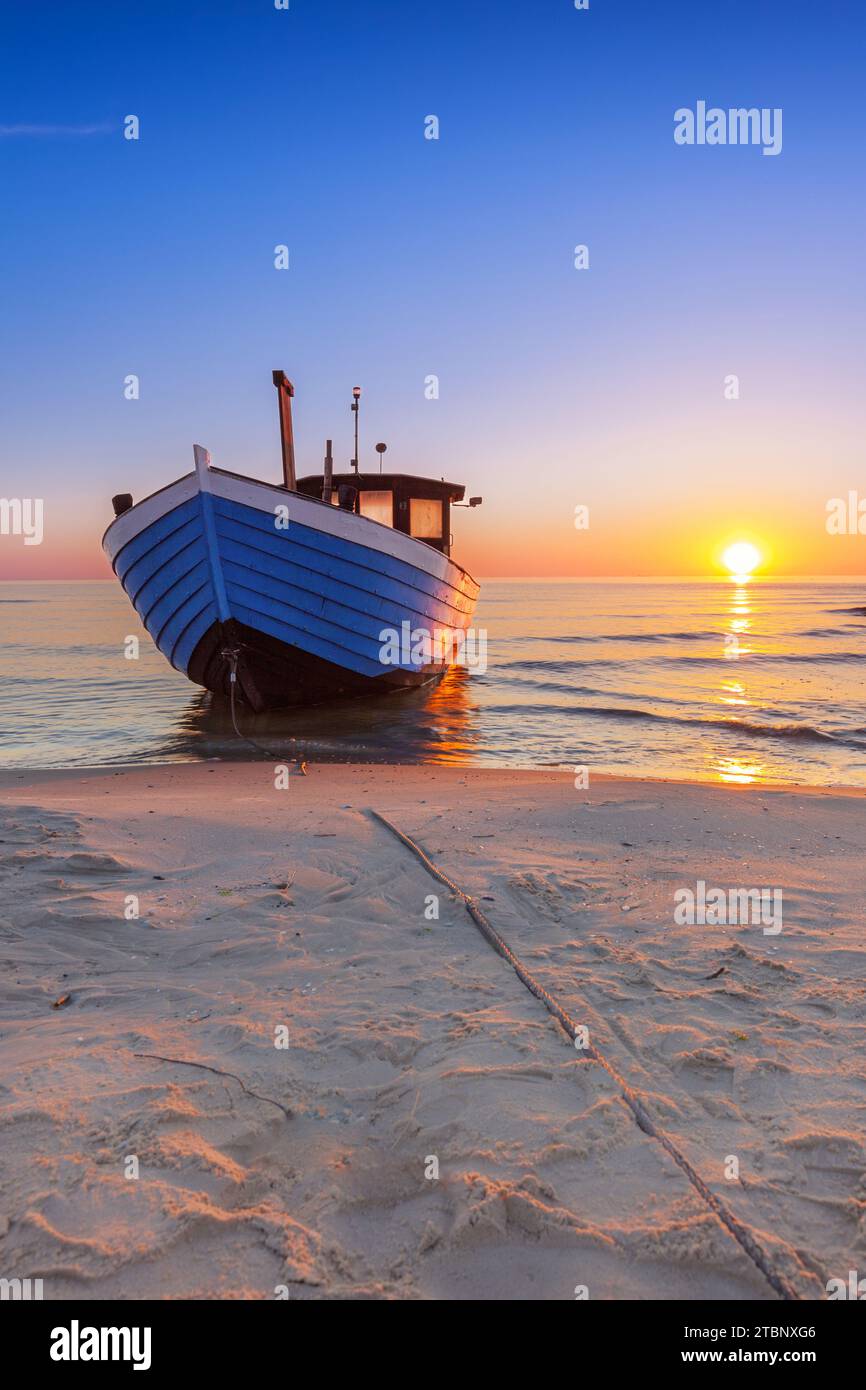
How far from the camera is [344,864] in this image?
4449 millimetres

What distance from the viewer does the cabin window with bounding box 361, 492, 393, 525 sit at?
14.8 meters

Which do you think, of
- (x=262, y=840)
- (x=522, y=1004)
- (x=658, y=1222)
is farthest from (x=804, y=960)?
(x=262, y=840)

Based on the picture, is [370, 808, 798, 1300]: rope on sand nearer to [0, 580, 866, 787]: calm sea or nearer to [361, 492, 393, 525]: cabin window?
[0, 580, 866, 787]: calm sea

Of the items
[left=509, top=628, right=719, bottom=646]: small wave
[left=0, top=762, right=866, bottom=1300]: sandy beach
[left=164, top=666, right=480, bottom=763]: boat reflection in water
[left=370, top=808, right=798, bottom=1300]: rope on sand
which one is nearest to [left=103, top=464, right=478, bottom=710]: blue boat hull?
[left=164, top=666, right=480, bottom=763]: boat reflection in water

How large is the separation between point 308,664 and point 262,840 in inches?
235

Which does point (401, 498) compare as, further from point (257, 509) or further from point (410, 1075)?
point (410, 1075)

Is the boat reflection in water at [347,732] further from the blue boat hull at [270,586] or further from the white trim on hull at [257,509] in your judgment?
the white trim on hull at [257,509]

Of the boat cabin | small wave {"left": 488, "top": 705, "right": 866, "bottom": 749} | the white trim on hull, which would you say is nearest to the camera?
the white trim on hull

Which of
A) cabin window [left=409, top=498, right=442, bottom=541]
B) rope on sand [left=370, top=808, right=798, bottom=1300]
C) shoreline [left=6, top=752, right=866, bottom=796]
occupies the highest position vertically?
cabin window [left=409, top=498, right=442, bottom=541]

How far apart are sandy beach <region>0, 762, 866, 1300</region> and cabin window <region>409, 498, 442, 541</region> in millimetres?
11041

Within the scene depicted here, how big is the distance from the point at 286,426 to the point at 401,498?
4.51 m

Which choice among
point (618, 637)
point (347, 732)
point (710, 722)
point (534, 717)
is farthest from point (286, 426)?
point (618, 637)

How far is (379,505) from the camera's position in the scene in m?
14.8
